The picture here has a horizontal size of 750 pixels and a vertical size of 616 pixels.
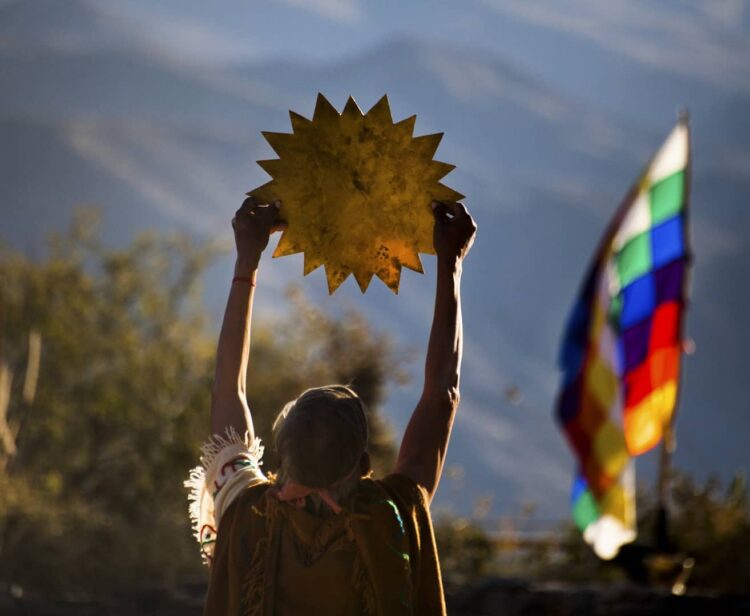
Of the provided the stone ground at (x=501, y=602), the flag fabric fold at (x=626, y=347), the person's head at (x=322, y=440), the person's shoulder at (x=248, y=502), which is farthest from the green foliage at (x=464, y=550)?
the person's head at (x=322, y=440)

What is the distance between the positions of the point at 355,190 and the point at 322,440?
2.05ft

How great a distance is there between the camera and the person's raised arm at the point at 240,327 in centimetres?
253

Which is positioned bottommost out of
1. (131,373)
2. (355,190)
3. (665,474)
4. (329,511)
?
(329,511)

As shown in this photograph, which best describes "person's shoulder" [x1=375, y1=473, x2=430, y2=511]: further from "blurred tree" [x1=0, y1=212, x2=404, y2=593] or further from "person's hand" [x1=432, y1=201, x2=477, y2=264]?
"blurred tree" [x1=0, y1=212, x2=404, y2=593]

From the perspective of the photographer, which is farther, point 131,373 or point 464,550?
point 131,373

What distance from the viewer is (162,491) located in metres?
13.5

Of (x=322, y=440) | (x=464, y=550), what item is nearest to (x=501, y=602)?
(x=464, y=550)

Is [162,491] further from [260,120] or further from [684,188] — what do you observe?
[260,120]

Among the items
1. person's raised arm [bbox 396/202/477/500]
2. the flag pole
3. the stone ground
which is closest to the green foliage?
the stone ground

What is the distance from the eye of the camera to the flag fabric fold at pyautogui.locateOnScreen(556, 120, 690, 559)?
9.42 metres

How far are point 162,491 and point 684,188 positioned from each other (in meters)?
6.35

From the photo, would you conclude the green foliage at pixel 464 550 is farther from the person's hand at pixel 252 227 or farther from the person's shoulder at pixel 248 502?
the person's shoulder at pixel 248 502

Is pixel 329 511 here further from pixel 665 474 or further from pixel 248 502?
pixel 665 474

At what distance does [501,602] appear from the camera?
9016 mm
